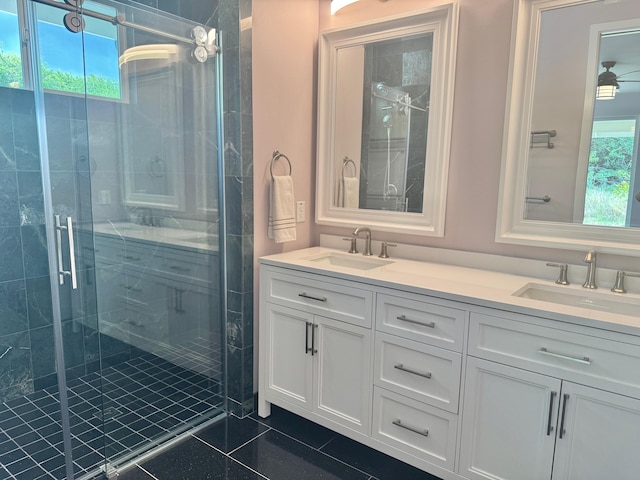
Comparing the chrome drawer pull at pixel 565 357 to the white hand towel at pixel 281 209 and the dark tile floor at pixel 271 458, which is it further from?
the white hand towel at pixel 281 209

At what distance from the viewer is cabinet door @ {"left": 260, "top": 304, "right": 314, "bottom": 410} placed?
2162mm

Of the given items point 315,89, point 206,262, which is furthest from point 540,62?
point 206,262

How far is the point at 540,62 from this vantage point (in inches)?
74.5

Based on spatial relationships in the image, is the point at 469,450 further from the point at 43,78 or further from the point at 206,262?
the point at 43,78

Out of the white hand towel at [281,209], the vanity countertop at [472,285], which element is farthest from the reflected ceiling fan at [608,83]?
the white hand towel at [281,209]

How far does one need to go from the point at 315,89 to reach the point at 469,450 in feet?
6.74

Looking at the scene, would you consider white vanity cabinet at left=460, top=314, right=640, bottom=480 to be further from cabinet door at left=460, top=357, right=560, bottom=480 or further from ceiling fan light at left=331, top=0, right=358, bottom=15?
ceiling fan light at left=331, top=0, right=358, bottom=15

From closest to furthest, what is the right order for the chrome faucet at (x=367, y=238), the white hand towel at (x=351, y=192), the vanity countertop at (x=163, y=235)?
the vanity countertop at (x=163, y=235), the chrome faucet at (x=367, y=238), the white hand towel at (x=351, y=192)

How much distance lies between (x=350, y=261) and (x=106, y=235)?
4.16 ft

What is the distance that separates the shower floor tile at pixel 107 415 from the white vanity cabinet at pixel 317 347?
0.42 m

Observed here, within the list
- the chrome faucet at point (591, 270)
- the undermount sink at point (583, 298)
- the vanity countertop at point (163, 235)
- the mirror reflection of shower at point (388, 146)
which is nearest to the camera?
the undermount sink at point (583, 298)

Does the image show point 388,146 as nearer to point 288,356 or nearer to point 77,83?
point 288,356

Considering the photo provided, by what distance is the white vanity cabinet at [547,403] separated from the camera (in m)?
1.38

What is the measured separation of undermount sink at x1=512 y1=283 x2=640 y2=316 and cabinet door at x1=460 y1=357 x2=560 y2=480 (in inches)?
13.2
